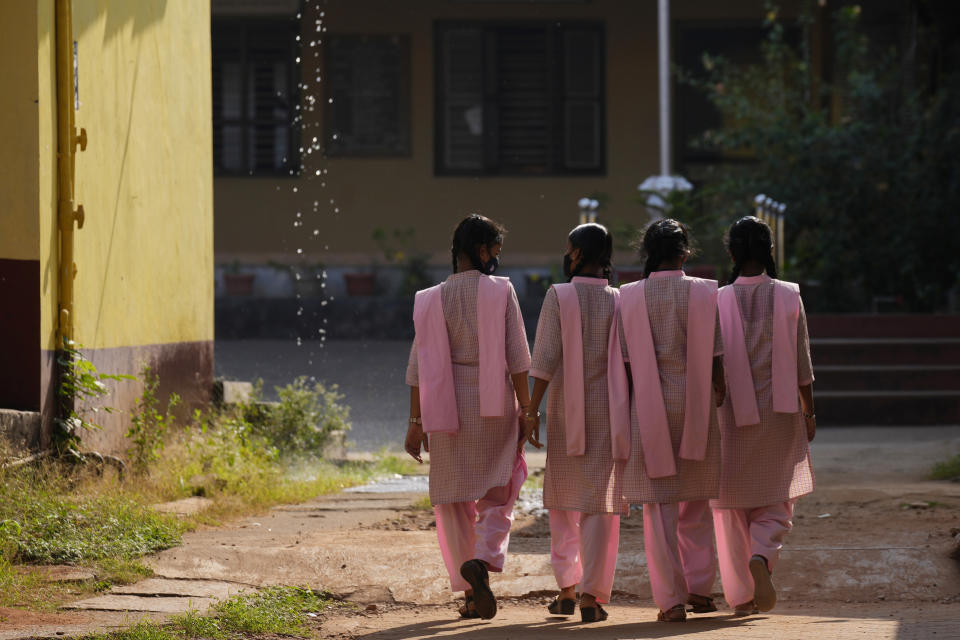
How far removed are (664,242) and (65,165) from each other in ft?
11.7

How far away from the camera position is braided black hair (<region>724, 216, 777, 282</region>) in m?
5.54

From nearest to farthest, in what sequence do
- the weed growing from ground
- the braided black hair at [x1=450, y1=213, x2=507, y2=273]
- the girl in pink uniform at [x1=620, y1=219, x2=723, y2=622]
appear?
the girl in pink uniform at [x1=620, y1=219, x2=723, y2=622]
the braided black hair at [x1=450, y1=213, x2=507, y2=273]
the weed growing from ground

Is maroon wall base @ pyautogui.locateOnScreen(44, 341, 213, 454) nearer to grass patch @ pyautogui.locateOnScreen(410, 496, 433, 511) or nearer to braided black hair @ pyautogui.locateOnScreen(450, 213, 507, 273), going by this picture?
grass patch @ pyautogui.locateOnScreen(410, 496, 433, 511)

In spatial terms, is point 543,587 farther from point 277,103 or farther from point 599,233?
point 277,103

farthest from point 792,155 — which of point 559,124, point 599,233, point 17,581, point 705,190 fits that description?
point 17,581

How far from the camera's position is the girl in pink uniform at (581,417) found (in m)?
5.33

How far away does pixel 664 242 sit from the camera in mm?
5418

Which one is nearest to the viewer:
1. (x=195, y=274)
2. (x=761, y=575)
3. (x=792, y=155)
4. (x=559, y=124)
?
(x=761, y=575)

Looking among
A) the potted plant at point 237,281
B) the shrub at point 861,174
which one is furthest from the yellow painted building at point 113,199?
the potted plant at point 237,281

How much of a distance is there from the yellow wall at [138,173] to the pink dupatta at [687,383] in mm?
3451

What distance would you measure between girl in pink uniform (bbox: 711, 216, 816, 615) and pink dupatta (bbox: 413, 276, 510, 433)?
2.91ft

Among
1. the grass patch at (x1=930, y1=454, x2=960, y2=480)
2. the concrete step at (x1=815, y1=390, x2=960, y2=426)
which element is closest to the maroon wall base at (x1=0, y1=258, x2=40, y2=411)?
the grass patch at (x1=930, y1=454, x2=960, y2=480)

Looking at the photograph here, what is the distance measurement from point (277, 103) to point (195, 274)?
8240 mm

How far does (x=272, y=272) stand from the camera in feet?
57.5
